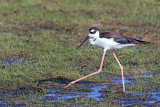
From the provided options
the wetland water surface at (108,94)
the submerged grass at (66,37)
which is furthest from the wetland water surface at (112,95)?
the submerged grass at (66,37)

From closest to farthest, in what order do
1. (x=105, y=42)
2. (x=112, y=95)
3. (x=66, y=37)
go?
(x=112, y=95) → (x=105, y=42) → (x=66, y=37)

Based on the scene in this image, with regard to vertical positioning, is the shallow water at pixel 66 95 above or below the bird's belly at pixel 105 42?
below

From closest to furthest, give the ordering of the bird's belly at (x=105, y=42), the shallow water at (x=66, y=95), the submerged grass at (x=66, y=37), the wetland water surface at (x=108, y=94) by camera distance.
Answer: the wetland water surface at (x=108, y=94), the shallow water at (x=66, y=95), the bird's belly at (x=105, y=42), the submerged grass at (x=66, y=37)

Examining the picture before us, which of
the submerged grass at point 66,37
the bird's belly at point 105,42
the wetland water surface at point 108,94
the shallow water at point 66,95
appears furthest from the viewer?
the submerged grass at point 66,37

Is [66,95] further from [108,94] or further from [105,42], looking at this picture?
[105,42]

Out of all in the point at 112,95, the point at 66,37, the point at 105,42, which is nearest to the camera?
the point at 112,95

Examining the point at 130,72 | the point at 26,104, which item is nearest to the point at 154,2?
the point at 130,72

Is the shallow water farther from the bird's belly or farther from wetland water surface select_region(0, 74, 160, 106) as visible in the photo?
the bird's belly

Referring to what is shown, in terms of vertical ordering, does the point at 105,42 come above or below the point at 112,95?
above

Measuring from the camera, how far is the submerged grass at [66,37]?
8055mm

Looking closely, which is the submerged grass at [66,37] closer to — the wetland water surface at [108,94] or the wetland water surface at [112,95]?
the wetland water surface at [108,94]

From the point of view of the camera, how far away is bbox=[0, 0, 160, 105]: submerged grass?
8.05 m

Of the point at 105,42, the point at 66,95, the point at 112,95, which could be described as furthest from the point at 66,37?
the point at 112,95

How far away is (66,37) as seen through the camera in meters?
11.4
